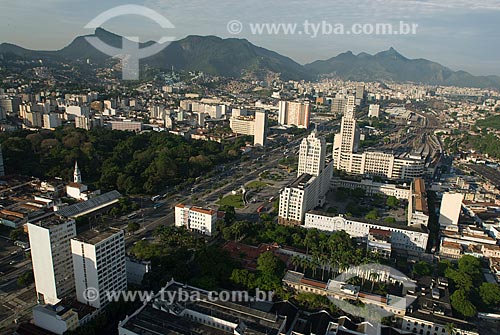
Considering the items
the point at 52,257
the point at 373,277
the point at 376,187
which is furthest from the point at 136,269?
the point at 376,187

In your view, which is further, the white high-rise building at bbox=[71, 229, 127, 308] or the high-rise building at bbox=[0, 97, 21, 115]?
the high-rise building at bbox=[0, 97, 21, 115]

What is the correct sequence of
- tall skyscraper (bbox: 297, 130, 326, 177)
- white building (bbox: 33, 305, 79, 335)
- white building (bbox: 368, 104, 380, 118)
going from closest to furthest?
white building (bbox: 33, 305, 79, 335), tall skyscraper (bbox: 297, 130, 326, 177), white building (bbox: 368, 104, 380, 118)

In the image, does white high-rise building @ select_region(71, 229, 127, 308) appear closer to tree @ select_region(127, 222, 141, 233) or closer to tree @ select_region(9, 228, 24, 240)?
tree @ select_region(127, 222, 141, 233)

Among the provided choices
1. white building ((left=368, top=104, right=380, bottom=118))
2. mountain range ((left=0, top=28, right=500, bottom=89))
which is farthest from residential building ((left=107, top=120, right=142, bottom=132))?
mountain range ((left=0, top=28, right=500, bottom=89))

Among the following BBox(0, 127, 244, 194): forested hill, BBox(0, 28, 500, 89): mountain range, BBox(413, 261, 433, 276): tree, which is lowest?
BBox(413, 261, 433, 276): tree

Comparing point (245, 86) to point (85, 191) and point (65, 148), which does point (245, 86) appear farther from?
point (85, 191)

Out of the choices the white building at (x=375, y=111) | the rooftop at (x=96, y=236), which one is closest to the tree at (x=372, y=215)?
the rooftop at (x=96, y=236)

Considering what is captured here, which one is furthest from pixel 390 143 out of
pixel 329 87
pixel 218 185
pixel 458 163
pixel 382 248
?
pixel 329 87
